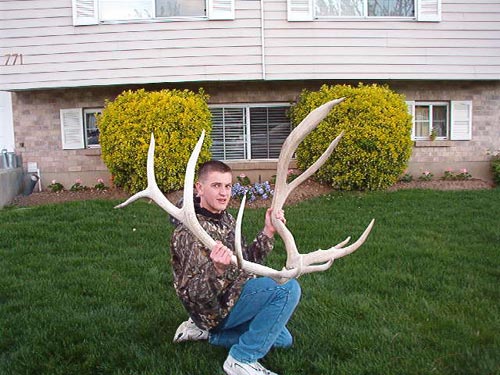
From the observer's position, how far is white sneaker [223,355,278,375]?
2875mm

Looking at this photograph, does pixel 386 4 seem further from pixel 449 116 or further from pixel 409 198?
pixel 409 198

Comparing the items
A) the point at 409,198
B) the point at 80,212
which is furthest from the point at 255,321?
the point at 409,198

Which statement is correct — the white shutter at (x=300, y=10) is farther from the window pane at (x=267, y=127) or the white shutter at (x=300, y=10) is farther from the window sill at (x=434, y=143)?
the window sill at (x=434, y=143)

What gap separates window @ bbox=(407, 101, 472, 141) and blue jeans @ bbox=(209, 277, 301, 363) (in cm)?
855

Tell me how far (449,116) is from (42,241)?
842 cm

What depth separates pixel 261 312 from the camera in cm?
295

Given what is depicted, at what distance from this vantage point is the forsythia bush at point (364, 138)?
8.79 meters

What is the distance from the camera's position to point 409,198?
8414 mm

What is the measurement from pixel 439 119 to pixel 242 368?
30.9ft

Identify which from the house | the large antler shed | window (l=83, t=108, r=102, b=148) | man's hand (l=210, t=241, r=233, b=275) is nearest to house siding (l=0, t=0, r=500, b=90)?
the house

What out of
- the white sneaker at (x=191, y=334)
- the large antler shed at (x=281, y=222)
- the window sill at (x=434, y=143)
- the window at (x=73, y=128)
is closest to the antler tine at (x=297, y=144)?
the large antler shed at (x=281, y=222)

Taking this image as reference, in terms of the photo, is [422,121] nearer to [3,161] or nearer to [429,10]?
[429,10]

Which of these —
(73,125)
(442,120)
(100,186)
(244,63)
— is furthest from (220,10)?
(442,120)

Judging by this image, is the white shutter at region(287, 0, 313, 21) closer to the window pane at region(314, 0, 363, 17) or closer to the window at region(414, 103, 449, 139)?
the window pane at region(314, 0, 363, 17)
